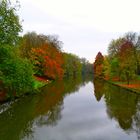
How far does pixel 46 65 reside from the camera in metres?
82.1

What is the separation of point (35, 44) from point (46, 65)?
12.8 meters

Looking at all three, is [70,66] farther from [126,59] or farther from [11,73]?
[11,73]

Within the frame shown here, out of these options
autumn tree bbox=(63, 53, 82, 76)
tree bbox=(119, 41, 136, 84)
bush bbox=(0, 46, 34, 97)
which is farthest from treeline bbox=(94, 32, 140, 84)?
autumn tree bbox=(63, 53, 82, 76)

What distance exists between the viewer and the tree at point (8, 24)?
3394 cm

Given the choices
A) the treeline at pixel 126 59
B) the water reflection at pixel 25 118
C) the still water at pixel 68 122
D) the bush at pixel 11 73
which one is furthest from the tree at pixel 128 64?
the water reflection at pixel 25 118

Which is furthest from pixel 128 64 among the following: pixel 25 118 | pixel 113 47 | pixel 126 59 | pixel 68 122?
pixel 25 118

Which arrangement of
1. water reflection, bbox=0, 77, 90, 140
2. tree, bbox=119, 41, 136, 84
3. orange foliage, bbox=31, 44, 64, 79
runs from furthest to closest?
orange foliage, bbox=31, 44, 64, 79
tree, bbox=119, 41, 136, 84
water reflection, bbox=0, 77, 90, 140

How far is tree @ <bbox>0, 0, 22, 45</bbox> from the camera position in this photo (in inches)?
1336

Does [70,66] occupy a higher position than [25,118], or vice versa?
[70,66]

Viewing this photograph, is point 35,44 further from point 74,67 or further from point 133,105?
point 74,67

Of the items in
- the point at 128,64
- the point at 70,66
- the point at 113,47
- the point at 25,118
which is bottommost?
the point at 25,118

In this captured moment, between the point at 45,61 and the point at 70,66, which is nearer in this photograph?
the point at 45,61

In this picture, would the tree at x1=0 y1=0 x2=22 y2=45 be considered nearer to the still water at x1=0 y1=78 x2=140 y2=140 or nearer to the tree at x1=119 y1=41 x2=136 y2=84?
the still water at x1=0 y1=78 x2=140 y2=140

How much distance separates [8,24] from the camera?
34312mm
